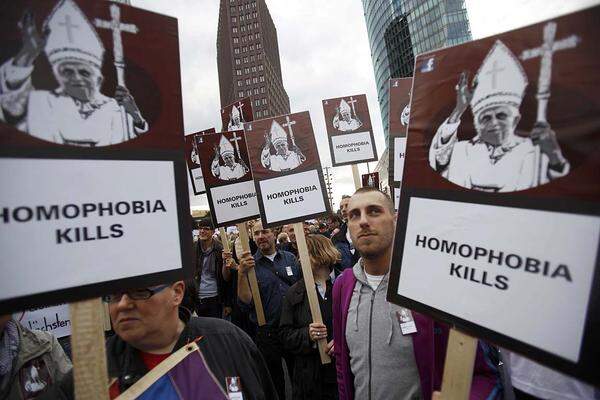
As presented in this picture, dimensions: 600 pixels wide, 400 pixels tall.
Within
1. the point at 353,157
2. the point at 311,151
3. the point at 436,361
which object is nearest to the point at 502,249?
the point at 436,361

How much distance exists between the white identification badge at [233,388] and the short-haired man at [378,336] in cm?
73

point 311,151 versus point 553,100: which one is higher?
point 311,151

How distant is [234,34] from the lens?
3573 inches

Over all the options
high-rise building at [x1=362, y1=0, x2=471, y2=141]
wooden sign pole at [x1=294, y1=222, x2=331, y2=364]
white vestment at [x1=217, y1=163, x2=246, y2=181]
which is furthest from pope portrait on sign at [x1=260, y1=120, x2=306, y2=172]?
high-rise building at [x1=362, y1=0, x2=471, y2=141]

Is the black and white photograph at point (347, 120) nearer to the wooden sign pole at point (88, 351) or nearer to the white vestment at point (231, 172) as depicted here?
the white vestment at point (231, 172)

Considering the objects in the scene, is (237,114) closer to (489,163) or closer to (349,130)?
(349,130)

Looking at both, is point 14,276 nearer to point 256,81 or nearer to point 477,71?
point 477,71

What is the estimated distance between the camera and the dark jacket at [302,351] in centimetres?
281

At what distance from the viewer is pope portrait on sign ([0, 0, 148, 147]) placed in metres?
1.00

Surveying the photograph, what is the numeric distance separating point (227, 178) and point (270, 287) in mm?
1318

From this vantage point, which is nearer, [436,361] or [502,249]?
[502,249]

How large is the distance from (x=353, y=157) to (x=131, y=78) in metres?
3.57

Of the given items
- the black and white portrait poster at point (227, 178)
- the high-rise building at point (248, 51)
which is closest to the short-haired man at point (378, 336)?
the black and white portrait poster at point (227, 178)

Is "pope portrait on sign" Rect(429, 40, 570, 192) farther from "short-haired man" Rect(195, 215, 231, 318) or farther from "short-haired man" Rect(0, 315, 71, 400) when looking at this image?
"short-haired man" Rect(195, 215, 231, 318)
